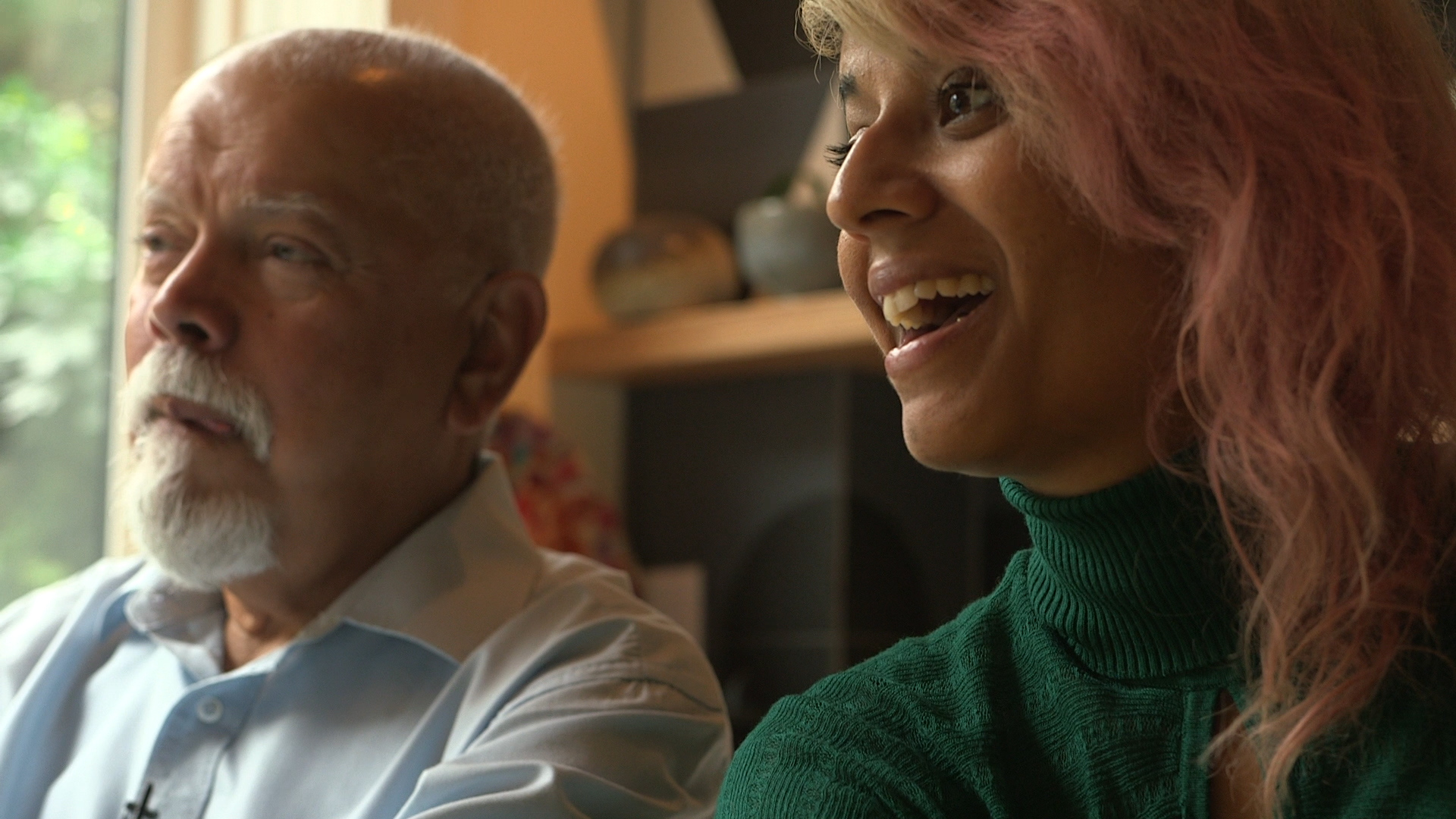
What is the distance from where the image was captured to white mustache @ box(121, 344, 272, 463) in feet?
4.33

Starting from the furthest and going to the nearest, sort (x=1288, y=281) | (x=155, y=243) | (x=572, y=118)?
(x=572, y=118) → (x=155, y=243) → (x=1288, y=281)

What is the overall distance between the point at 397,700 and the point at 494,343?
36cm

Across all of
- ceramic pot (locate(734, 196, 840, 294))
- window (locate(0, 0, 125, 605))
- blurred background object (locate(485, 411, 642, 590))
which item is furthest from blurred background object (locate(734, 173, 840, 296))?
window (locate(0, 0, 125, 605))

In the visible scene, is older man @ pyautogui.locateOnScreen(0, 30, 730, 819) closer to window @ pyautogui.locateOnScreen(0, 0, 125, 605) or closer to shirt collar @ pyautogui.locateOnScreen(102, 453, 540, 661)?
shirt collar @ pyautogui.locateOnScreen(102, 453, 540, 661)

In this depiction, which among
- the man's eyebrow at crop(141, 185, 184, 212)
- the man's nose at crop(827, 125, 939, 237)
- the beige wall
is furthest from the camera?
the beige wall

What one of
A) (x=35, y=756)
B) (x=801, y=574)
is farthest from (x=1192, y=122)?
(x=801, y=574)

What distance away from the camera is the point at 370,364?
1373 mm

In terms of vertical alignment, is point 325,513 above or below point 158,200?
below

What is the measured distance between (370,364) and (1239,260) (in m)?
0.83

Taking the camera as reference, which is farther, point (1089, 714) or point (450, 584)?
point (450, 584)

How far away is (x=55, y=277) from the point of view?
7.04ft

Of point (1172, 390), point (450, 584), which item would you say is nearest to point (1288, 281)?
point (1172, 390)

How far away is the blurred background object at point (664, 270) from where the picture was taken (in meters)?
2.91

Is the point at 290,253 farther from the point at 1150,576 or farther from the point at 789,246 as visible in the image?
the point at 789,246
